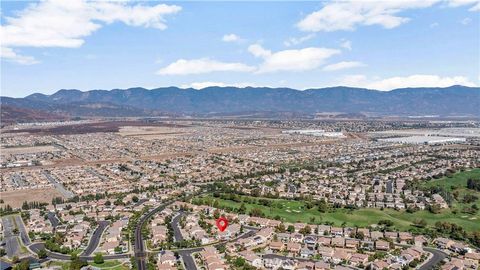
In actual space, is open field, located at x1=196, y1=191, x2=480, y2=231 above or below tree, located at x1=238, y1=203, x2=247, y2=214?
below

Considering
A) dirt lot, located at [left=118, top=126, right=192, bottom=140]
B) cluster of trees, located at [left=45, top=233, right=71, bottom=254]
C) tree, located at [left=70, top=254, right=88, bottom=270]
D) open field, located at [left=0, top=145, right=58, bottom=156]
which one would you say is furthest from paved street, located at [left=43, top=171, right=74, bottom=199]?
dirt lot, located at [left=118, top=126, right=192, bottom=140]

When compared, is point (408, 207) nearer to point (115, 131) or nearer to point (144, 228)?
point (144, 228)

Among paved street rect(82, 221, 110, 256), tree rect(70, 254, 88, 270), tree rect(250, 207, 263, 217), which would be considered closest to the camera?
tree rect(70, 254, 88, 270)

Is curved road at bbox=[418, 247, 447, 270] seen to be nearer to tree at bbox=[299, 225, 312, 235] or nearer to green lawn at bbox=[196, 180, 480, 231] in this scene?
green lawn at bbox=[196, 180, 480, 231]

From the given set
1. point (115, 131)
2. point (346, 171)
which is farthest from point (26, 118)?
point (346, 171)

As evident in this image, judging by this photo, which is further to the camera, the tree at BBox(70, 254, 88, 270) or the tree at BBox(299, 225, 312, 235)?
the tree at BBox(299, 225, 312, 235)

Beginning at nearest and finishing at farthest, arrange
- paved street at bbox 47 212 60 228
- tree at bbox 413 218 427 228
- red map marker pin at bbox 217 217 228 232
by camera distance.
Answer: red map marker pin at bbox 217 217 228 232 < tree at bbox 413 218 427 228 < paved street at bbox 47 212 60 228

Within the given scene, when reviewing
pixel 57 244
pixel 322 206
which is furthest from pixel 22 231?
pixel 322 206
